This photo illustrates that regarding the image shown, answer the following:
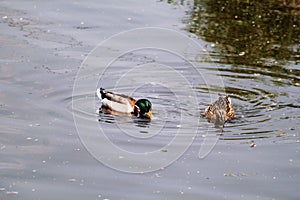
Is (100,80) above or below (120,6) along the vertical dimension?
below

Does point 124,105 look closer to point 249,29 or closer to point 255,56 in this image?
point 255,56

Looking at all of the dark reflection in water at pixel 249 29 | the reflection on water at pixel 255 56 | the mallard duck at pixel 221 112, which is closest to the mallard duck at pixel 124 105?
the mallard duck at pixel 221 112

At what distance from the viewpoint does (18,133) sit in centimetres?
1082

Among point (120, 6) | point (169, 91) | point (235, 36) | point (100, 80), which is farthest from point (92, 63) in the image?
point (120, 6)

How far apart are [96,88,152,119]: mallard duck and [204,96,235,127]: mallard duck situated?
0.99 meters

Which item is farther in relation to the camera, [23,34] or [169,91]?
[23,34]

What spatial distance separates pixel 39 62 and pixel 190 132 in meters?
4.33

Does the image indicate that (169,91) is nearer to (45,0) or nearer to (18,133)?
(18,133)

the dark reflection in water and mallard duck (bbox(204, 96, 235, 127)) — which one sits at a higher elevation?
the dark reflection in water

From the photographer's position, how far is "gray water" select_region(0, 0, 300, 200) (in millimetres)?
9312

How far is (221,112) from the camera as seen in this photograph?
11.7m

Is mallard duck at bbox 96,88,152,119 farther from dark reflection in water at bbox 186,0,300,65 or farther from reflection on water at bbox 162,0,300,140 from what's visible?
dark reflection in water at bbox 186,0,300,65

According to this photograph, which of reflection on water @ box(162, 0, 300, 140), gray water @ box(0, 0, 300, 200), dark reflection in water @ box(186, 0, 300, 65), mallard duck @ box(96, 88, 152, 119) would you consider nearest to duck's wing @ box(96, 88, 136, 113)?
mallard duck @ box(96, 88, 152, 119)

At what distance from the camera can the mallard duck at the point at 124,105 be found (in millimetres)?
12219
